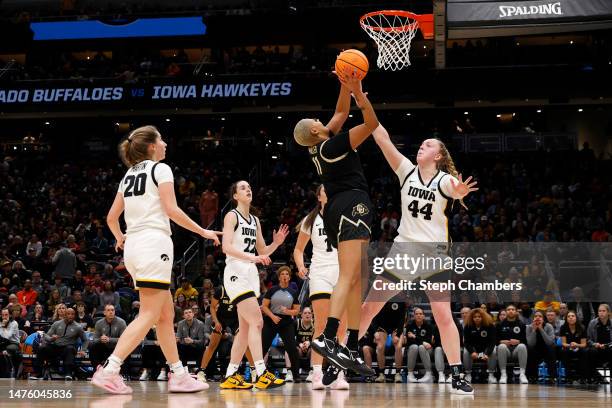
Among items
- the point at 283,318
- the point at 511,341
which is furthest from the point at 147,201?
the point at 511,341

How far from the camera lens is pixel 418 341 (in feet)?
48.3

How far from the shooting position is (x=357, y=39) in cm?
3500

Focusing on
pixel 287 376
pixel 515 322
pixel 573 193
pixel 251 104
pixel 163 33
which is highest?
pixel 163 33

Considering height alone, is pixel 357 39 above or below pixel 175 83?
above

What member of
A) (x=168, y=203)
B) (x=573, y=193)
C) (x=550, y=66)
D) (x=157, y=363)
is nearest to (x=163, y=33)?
(x=550, y=66)

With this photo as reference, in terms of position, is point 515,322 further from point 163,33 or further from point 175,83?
point 163,33

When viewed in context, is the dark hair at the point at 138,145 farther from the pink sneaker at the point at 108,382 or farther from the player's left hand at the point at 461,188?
the player's left hand at the point at 461,188

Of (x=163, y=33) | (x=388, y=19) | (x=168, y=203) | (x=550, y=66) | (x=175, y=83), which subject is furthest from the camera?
(x=163, y=33)

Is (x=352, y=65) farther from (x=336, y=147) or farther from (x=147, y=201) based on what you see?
(x=147, y=201)

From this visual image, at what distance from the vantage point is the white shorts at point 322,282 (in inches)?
369

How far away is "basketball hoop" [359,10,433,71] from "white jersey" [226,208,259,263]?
334 cm

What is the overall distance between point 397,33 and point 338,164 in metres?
5.23

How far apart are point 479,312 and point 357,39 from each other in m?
22.5

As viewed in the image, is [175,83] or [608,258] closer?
[608,258]
